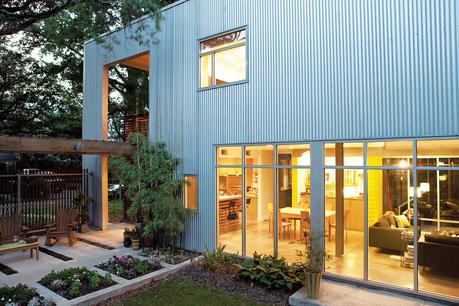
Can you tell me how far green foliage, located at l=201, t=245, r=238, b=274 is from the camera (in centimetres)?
728

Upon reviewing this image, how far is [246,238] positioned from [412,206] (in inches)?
151

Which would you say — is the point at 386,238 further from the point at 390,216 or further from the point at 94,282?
the point at 94,282

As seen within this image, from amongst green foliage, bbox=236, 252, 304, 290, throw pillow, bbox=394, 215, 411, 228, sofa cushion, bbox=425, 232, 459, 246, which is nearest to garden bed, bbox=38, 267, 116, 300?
green foliage, bbox=236, 252, 304, 290

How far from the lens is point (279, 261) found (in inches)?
268

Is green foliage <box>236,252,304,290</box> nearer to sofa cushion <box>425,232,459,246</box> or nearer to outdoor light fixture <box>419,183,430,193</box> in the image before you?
sofa cushion <box>425,232,459,246</box>

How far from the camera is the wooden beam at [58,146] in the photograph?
7.39 metres

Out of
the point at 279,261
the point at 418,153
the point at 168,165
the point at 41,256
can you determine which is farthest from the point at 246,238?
the point at 41,256

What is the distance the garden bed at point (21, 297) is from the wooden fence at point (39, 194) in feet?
17.7

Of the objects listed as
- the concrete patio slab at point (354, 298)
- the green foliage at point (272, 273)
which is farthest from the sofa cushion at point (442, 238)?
the green foliage at point (272, 273)

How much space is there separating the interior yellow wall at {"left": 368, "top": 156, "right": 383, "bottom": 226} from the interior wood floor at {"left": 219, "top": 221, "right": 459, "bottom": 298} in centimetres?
46

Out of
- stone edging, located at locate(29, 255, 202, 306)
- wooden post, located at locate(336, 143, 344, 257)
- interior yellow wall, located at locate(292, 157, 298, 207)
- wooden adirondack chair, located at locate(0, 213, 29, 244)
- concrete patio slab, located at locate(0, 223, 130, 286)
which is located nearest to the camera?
stone edging, located at locate(29, 255, 202, 306)

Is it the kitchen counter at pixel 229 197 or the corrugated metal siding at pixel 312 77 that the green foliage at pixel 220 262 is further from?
the kitchen counter at pixel 229 197

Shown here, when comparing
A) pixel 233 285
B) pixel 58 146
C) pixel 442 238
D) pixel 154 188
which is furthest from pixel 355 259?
pixel 58 146

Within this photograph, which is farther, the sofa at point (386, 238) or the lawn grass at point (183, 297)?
the sofa at point (386, 238)
